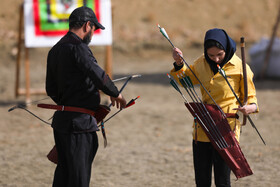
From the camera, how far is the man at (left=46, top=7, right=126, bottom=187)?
344 cm

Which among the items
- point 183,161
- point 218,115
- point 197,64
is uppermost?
point 197,64

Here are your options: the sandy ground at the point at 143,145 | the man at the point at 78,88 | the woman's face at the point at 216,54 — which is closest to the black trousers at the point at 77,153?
the man at the point at 78,88

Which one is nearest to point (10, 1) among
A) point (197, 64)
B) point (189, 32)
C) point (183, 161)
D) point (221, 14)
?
point (189, 32)

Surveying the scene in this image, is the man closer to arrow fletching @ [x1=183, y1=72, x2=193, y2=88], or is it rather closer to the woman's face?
arrow fletching @ [x1=183, y1=72, x2=193, y2=88]

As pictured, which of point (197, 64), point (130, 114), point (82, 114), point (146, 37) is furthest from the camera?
point (146, 37)

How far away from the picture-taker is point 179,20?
2025cm

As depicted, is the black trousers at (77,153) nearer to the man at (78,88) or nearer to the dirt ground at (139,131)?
the man at (78,88)

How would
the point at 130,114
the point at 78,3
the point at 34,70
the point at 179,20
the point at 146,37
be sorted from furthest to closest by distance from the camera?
the point at 179,20
the point at 146,37
the point at 34,70
the point at 78,3
the point at 130,114

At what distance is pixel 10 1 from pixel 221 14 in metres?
8.29

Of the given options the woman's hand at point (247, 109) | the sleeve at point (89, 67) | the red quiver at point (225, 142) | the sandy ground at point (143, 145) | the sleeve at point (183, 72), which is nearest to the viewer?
the sleeve at point (89, 67)

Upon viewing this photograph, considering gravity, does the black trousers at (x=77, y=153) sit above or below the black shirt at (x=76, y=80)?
below

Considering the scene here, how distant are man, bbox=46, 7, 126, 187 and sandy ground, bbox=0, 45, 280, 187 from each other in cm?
168

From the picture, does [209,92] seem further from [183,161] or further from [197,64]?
[183,161]

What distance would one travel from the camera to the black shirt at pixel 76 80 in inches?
134
